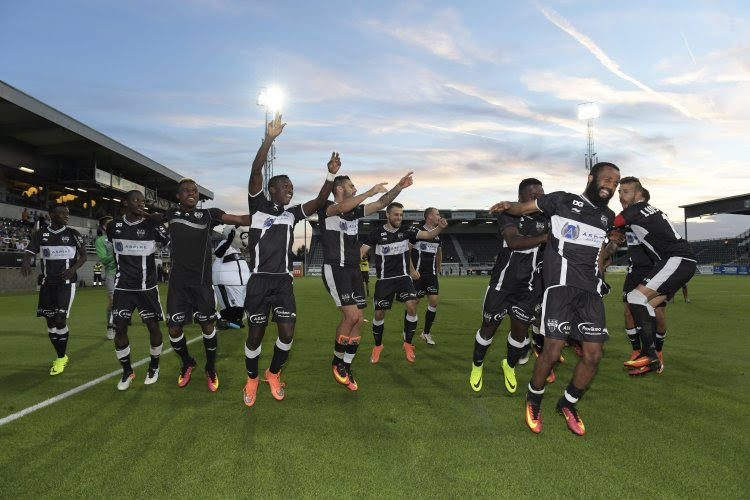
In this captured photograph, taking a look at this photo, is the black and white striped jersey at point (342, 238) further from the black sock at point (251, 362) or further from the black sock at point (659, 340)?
the black sock at point (659, 340)

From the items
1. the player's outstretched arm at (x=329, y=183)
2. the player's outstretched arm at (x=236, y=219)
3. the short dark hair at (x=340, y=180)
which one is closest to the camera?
the player's outstretched arm at (x=329, y=183)

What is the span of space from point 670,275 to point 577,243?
110 inches

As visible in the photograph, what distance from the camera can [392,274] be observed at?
286 inches

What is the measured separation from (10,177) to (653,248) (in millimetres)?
38922

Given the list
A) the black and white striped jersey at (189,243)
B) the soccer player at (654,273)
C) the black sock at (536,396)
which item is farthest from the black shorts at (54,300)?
the soccer player at (654,273)

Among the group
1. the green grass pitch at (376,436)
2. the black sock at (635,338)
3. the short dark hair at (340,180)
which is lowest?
the green grass pitch at (376,436)

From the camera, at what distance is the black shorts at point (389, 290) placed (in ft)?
23.6

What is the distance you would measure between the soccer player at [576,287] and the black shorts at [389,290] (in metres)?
3.20

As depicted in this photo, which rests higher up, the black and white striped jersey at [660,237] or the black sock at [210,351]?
the black and white striped jersey at [660,237]

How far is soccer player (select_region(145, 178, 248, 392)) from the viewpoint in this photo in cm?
554

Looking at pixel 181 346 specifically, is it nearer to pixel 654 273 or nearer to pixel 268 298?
pixel 268 298

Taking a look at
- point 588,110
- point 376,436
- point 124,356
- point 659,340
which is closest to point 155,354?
point 124,356

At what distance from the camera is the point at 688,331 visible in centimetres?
1036

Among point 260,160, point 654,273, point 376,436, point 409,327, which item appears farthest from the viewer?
point 409,327
